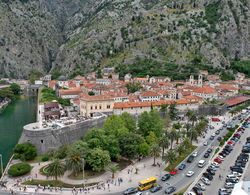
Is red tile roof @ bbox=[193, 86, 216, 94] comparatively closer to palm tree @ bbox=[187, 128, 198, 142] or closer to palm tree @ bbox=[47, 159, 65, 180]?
palm tree @ bbox=[187, 128, 198, 142]

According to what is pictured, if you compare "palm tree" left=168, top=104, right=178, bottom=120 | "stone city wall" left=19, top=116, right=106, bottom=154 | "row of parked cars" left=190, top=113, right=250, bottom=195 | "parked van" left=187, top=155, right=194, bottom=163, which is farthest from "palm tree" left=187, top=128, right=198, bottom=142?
"stone city wall" left=19, top=116, right=106, bottom=154

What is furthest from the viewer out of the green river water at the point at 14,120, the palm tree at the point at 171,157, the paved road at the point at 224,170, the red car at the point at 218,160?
the green river water at the point at 14,120

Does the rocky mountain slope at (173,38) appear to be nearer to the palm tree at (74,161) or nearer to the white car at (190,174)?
the white car at (190,174)

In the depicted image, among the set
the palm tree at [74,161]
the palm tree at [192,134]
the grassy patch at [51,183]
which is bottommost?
the grassy patch at [51,183]

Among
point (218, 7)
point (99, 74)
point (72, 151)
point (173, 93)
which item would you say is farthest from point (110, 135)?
point (218, 7)

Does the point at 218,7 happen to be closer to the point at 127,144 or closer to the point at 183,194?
the point at 127,144

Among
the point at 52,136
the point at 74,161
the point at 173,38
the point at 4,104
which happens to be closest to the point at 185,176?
the point at 74,161

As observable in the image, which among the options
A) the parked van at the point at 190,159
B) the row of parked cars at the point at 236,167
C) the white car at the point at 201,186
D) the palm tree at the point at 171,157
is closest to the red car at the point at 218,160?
the row of parked cars at the point at 236,167
